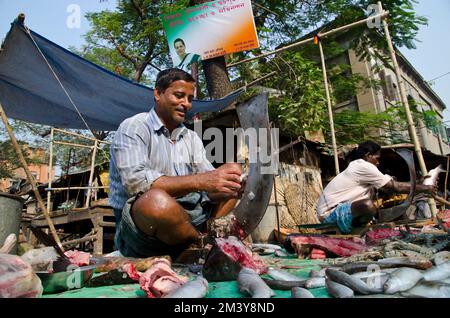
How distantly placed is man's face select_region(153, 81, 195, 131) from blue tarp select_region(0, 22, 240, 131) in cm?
256

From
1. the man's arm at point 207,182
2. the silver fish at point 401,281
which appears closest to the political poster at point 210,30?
the man's arm at point 207,182

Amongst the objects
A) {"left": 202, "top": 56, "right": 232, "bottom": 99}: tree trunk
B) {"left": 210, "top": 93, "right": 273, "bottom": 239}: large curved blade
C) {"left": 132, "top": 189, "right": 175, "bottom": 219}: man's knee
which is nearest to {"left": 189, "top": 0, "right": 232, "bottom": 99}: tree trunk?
{"left": 202, "top": 56, "right": 232, "bottom": 99}: tree trunk

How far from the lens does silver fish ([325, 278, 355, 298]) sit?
1.28 meters

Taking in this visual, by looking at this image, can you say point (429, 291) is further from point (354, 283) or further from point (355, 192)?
point (355, 192)

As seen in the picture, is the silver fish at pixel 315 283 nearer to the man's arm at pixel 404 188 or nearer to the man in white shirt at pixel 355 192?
the man in white shirt at pixel 355 192

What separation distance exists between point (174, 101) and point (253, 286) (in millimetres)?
1743

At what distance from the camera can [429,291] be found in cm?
124

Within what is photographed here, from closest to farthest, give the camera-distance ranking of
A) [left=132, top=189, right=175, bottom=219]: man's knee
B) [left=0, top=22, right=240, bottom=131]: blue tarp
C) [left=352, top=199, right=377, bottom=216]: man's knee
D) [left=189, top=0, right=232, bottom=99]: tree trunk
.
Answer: [left=132, top=189, right=175, bottom=219]: man's knee, [left=352, top=199, right=377, bottom=216]: man's knee, [left=0, top=22, right=240, bottom=131]: blue tarp, [left=189, top=0, right=232, bottom=99]: tree trunk

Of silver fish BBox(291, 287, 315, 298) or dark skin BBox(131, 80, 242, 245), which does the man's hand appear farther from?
silver fish BBox(291, 287, 315, 298)

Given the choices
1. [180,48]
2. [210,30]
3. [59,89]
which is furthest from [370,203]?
[59,89]

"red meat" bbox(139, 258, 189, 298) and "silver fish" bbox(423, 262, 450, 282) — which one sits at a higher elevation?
"red meat" bbox(139, 258, 189, 298)

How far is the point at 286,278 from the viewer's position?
165 cm

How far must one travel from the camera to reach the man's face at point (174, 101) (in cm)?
267
